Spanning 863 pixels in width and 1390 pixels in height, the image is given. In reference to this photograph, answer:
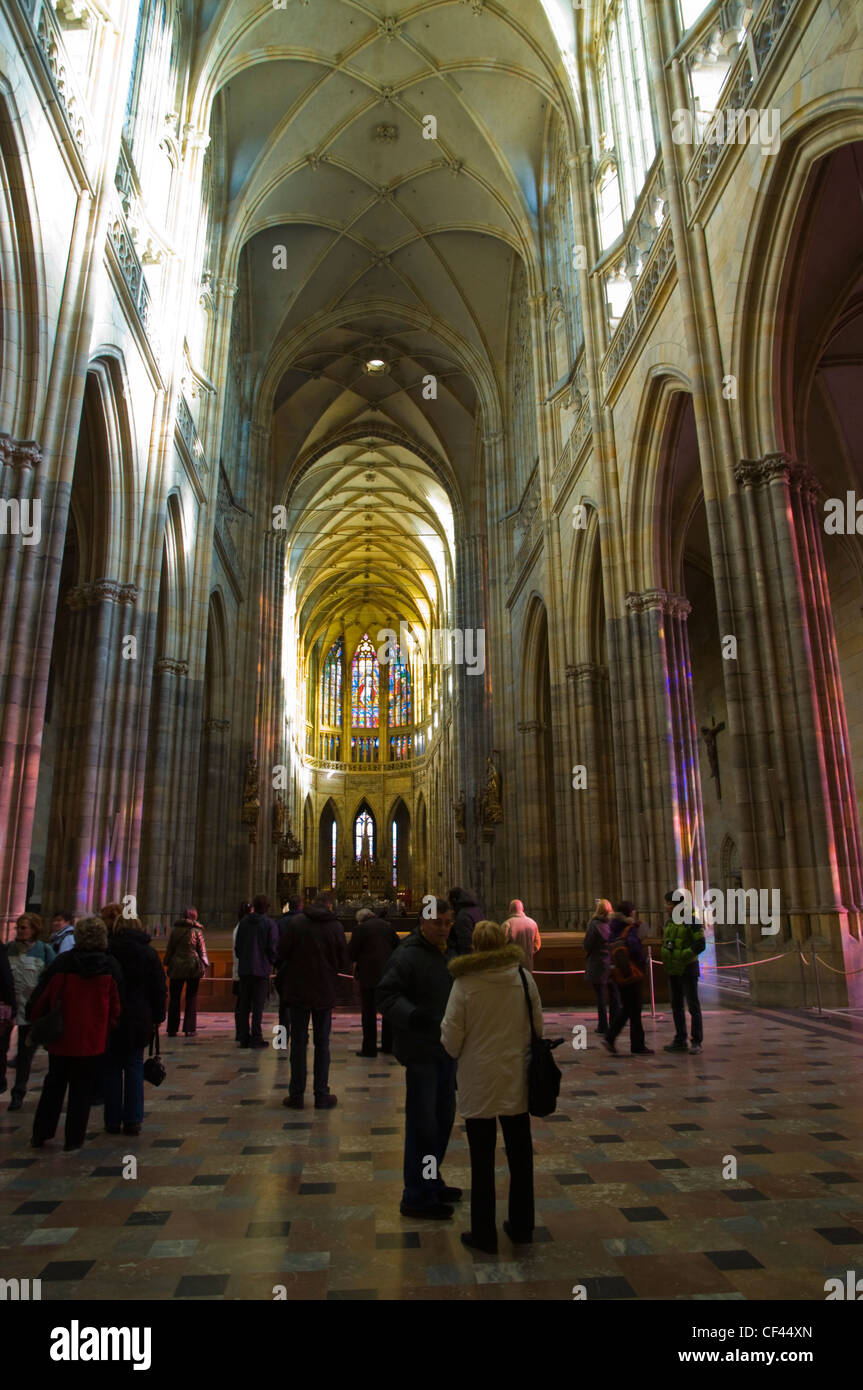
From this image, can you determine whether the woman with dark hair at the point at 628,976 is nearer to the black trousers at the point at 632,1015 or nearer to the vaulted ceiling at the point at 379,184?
the black trousers at the point at 632,1015

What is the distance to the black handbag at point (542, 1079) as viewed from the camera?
3578mm

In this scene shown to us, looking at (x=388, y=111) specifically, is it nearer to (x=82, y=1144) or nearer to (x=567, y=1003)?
(x=567, y=1003)

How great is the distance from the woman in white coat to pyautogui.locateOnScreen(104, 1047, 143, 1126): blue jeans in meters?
2.61

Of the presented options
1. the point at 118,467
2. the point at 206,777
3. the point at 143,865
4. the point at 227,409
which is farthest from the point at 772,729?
the point at 227,409

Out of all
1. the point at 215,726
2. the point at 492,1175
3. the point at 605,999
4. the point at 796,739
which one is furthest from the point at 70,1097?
the point at 215,726

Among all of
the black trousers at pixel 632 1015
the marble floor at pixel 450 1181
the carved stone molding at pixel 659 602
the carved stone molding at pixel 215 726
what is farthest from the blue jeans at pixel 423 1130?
the carved stone molding at pixel 215 726

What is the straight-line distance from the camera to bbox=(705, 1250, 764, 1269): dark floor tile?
129 inches

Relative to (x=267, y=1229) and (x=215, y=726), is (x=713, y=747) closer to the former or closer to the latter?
(x=215, y=726)

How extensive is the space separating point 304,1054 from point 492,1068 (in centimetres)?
285

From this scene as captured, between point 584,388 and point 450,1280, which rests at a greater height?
point 584,388

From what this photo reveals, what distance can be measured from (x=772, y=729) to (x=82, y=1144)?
7727 millimetres

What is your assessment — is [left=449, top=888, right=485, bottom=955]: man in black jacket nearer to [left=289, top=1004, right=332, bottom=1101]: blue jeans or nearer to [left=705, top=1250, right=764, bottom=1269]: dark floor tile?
[left=289, top=1004, right=332, bottom=1101]: blue jeans

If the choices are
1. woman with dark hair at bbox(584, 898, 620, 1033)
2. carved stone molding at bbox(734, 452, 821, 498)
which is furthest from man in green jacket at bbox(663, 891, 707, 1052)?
carved stone molding at bbox(734, 452, 821, 498)

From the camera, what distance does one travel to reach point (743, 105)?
10.1 m
